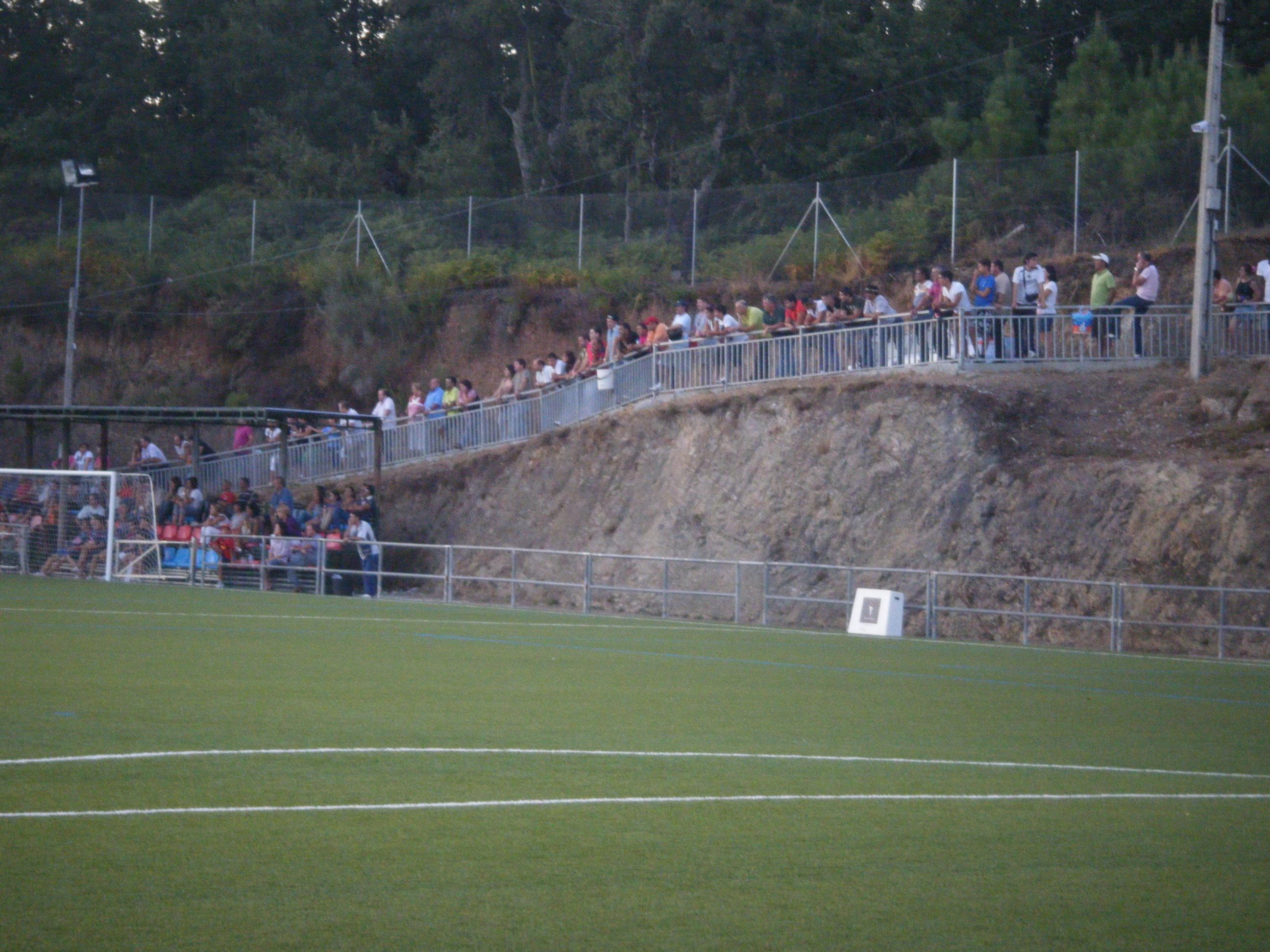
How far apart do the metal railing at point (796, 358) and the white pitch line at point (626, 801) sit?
22.2 metres

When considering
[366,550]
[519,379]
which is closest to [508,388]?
[519,379]

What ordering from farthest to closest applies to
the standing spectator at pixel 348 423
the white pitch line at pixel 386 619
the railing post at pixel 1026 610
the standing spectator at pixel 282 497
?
1. the standing spectator at pixel 348 423
2. the standing spectator at pixel 282 497
3. the railing post at pixel 1026 610
4. the white pitch line at pixel 386 619

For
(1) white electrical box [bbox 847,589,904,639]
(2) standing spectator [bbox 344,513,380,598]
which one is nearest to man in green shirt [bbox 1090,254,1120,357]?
(1) white electrical box [bbox 847,589,904,639]

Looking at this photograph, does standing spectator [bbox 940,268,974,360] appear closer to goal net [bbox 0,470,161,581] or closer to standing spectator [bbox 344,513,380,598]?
standing spectator [bbox 344,513,380,598]

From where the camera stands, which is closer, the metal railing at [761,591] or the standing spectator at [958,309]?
the metal railing at [761,591]

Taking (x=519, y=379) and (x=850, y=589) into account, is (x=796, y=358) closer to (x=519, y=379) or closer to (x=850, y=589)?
(x=850, y=589)

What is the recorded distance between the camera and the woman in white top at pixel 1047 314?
30.7 metres

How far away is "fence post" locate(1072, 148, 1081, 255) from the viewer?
131ft

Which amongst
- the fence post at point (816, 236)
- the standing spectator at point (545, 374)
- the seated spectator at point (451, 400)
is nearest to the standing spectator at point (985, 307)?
the standing spectator at point (545, 374)

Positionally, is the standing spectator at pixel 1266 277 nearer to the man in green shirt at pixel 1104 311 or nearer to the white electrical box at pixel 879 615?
→ the man in green shirt at pixel 1104 311

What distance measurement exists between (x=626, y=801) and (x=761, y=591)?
23.4 meters

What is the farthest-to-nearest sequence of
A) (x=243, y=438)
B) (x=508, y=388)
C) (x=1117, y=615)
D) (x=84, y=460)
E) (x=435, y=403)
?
1. (x=243, y=438)
2. (x=84, y=460)
3. (x=435, y=403)
4. (x=508, y=388)
5. (x=1117, y=615)

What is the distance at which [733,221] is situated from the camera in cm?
4669

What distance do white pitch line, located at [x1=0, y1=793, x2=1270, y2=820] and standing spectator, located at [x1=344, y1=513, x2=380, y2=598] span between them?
23.2 m
